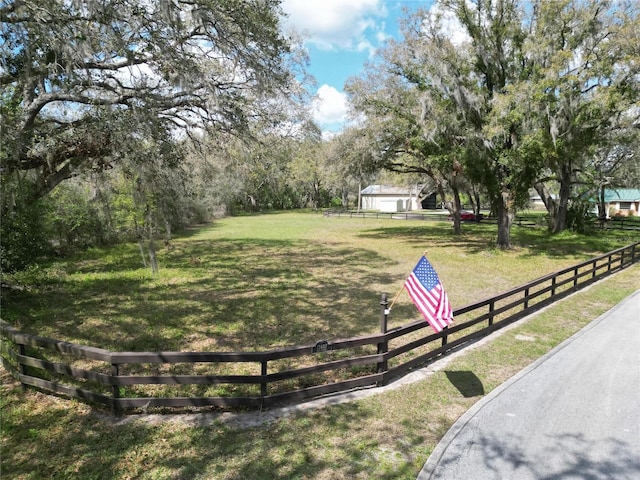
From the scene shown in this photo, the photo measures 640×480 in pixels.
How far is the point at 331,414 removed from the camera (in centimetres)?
468

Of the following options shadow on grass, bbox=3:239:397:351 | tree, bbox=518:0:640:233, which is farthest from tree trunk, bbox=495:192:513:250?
shadow on grass, bbox=3:239:397:351

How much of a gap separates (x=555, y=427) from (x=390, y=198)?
195 feet

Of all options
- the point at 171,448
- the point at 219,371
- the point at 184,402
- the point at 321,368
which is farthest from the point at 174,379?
the point at 321,368

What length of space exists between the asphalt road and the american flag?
1.13 m

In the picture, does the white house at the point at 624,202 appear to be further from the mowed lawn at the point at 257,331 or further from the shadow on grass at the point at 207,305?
the shadow on grass at the point at 207,305

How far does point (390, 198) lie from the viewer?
6262 cm

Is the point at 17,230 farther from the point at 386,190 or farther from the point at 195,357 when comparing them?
the point at 386,190

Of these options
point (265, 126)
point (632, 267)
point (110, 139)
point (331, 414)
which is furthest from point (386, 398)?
A: point (632, 267)

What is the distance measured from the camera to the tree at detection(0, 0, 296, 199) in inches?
255

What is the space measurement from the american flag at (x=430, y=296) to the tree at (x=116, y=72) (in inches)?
245

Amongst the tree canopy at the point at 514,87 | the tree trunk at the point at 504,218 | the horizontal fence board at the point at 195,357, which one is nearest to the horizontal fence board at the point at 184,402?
the horizontal fence board at the point at 195,357

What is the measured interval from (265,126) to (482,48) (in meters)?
9.75

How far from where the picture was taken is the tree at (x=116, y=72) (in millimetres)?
6473

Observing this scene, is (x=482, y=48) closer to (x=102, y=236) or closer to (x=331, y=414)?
(x=331, y=414)
